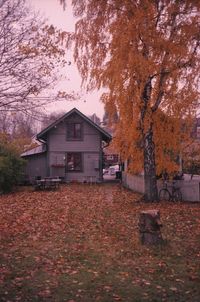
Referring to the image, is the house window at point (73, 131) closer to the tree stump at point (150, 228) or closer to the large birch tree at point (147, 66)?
the large birch tree at point (147, 66)

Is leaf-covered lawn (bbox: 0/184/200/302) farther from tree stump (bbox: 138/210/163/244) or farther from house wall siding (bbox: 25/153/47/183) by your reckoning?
house wall siding (bbox: 25/153/47/183)

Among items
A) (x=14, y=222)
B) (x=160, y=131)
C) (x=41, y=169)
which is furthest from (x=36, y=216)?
(x=41, y=169)

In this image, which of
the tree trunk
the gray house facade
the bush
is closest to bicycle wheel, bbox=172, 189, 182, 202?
the tree trunk

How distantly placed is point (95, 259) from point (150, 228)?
212 centimetres

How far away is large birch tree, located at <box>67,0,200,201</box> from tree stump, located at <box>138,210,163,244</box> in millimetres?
9778

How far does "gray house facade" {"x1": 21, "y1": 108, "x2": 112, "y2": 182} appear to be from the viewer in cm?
3919

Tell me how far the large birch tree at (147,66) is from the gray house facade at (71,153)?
16.8 meters

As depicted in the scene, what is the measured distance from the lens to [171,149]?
74.0ft

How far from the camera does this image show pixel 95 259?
10211 mm

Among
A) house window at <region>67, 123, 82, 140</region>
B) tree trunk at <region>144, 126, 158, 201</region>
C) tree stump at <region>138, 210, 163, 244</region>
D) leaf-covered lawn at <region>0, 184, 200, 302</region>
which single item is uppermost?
house window at <region>67, 123, 82, 140</region>

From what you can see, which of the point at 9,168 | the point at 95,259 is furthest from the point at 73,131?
the point at 95,259

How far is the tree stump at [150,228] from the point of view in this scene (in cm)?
1157

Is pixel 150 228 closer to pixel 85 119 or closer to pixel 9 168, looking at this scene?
pixel 9 168

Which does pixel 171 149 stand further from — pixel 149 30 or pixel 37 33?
pixel 37 33
